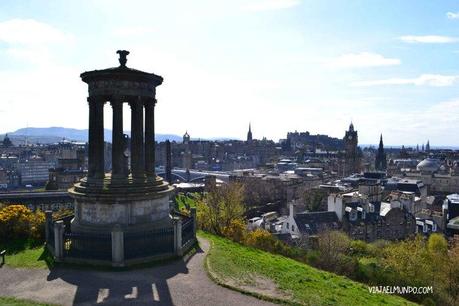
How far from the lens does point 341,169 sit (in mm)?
136125

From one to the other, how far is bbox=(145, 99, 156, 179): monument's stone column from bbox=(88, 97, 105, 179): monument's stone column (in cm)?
223

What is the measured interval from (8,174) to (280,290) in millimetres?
154801

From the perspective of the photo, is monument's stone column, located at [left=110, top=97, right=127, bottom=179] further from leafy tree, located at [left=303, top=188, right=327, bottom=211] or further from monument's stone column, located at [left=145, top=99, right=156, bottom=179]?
leafy tree, located at [left=303, top=188, right=327, bottom=211]

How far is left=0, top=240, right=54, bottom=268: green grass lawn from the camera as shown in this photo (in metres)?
16.6

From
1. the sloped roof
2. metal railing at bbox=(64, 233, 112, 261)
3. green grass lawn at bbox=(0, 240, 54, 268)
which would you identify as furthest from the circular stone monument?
the sloped roof

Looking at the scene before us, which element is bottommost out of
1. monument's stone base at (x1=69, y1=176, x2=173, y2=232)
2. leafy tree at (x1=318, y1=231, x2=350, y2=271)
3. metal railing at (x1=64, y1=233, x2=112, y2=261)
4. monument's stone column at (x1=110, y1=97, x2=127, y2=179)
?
leafy tree at (x1=318, y1=231, x2=350, y2=271)

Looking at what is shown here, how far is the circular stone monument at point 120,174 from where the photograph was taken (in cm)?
1797

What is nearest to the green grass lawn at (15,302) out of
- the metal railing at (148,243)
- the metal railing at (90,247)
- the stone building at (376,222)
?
the metal railing at (90,247)

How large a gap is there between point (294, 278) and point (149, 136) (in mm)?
10169

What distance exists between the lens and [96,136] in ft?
63.8

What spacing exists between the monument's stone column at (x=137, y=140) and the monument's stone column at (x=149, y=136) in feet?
2.60

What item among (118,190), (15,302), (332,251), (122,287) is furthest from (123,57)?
(332,251)

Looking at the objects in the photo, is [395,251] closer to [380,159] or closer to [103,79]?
[103,79]

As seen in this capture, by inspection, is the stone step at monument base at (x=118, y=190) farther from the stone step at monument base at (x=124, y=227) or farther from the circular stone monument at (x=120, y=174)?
the stone step at monument base at (x=124, y=227)
